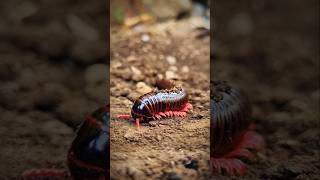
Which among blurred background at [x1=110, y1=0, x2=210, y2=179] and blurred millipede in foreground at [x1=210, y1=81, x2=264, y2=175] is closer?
blurred background at [x1=110, y1=0, x2=210, y2=179]

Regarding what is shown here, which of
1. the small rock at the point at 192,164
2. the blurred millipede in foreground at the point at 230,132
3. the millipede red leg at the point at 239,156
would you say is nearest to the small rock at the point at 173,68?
the blurred millipede in foreground at the point at 230,132

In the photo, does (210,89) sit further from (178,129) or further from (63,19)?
(63,19)

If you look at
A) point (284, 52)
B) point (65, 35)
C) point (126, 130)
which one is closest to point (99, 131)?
point (126, 130)

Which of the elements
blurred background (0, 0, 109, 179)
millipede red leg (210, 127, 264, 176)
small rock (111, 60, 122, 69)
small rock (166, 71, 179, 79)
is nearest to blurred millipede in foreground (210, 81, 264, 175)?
millipede red leg (210, 127, 264, 176)

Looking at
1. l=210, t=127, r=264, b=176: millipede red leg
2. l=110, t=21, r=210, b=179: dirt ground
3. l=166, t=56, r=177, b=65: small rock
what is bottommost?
l=210, t=127, r=264, b=176: millipede red leg

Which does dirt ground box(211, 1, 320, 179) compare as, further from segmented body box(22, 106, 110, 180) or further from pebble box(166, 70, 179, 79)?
segmented body box(22, 106, 110, 180)

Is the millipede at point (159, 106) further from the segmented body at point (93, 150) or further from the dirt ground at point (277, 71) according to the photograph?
the dirt ground at point (277, 71)
